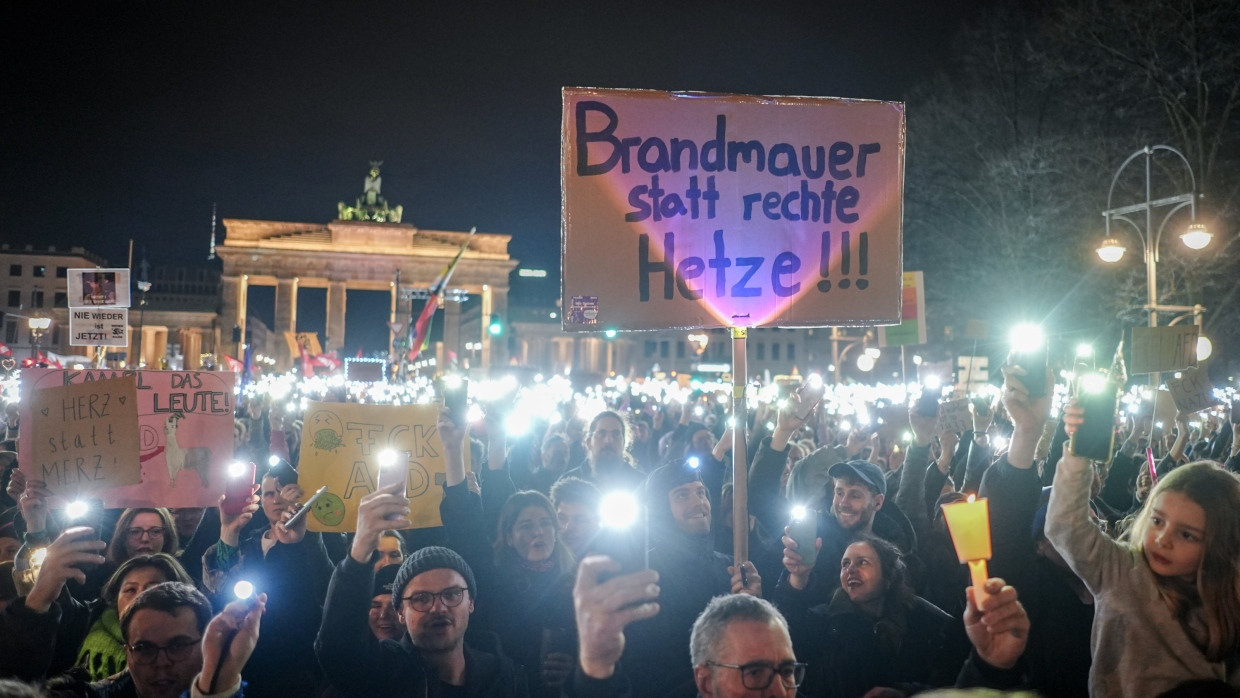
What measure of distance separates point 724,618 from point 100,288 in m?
9.80

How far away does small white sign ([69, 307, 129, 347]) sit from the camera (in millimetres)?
10445

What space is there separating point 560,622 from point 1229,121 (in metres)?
23.9

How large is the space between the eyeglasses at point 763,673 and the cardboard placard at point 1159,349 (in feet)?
16.6

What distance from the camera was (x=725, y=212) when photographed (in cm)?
425

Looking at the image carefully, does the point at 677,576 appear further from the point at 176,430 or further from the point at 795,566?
the point at 176,430

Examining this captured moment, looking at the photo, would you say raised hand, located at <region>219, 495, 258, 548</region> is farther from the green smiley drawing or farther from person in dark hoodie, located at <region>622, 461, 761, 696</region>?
person in dark hoodie, located at <region>622, 461, 761, 696</region>

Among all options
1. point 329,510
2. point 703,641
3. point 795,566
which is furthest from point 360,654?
point 795,566

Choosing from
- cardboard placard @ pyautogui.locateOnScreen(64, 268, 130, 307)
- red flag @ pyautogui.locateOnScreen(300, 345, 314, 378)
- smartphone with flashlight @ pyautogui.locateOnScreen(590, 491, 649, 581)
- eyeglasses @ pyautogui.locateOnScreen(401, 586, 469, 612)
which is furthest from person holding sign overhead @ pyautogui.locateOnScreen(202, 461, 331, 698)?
red flag @ pyautogui.locateOnScreen(300, 345, 314, 378)

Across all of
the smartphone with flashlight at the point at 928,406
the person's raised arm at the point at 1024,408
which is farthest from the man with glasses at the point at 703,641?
the smartphone with flashlight at the point at 928,406

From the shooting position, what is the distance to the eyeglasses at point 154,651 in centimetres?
341

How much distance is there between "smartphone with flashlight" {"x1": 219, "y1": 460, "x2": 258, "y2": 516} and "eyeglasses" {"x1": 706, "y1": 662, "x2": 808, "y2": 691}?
9.89 feet

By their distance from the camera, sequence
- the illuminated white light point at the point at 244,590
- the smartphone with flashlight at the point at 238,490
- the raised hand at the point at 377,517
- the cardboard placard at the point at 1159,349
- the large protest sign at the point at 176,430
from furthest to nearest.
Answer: the cardboard placard at the point at 1159,349 → the large protest sign at the point at 176,430 → the smartphone with flashlight at the point at 238,490 → the raised hand at the point at 377,517 → the illuminated white light point at the point at 244,590

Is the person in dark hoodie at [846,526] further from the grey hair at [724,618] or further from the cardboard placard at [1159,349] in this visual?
the cardboard placard at [1159,349]

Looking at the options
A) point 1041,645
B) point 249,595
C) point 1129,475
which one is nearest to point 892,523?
point 1041,645
